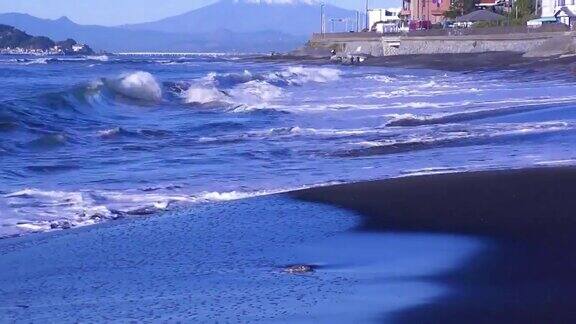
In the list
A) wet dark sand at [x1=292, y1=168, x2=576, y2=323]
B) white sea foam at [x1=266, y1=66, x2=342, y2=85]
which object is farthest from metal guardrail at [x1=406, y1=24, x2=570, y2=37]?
wet dark sand at [x1=292, y1=168, x2=576, y2=323]

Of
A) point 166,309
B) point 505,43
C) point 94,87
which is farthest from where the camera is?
point 505,43

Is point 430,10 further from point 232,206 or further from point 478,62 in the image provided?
point 232,206

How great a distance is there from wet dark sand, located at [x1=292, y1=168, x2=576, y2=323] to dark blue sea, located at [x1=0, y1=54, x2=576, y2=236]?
1.11 metres

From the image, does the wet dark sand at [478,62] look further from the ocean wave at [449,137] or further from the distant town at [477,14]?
the ocean wave at [449,137]

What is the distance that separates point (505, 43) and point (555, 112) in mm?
43720

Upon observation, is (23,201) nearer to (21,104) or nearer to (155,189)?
(155,189)

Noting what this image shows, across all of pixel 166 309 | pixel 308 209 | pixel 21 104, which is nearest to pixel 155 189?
pixel 308 209

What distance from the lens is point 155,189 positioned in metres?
11.8

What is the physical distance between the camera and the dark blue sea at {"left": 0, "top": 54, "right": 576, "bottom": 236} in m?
11.4

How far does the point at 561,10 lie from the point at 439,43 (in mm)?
9104

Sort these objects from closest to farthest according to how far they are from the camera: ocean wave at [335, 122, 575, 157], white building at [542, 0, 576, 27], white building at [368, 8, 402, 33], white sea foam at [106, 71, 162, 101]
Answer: ocean wave at [335, 122, 575, 157], white sea foam at [106, 71, 162, 101], white building at [542, 0, 576, 27], white building at [368, 8, 402, 33]

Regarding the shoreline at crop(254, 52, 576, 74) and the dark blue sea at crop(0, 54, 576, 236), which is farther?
the shoreline at crop(254, 52, 576, 74)

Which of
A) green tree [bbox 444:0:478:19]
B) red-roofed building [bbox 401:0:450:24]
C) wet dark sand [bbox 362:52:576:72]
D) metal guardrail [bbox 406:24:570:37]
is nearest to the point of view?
wet dark sand [bbox 362:52:576:72]

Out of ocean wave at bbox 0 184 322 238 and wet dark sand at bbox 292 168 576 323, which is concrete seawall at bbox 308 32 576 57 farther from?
ocean wave at bbox 0 184 322 238
